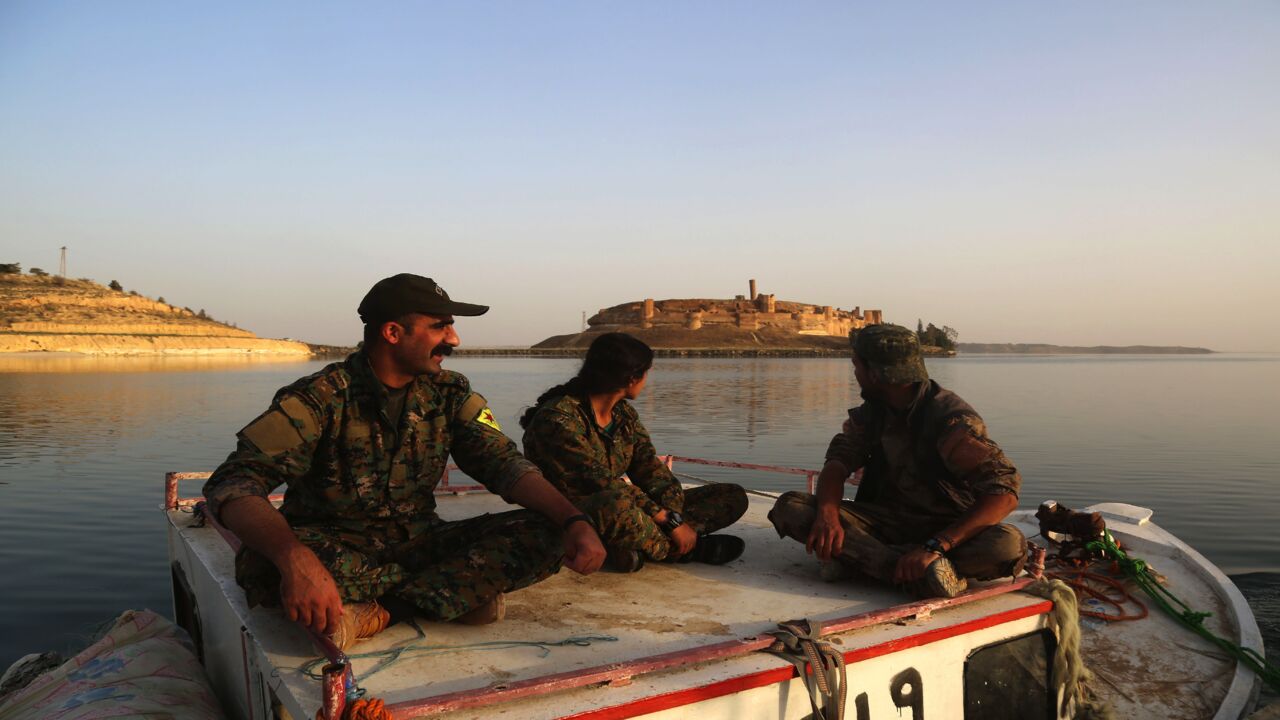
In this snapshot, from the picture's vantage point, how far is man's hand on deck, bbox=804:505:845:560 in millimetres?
4004

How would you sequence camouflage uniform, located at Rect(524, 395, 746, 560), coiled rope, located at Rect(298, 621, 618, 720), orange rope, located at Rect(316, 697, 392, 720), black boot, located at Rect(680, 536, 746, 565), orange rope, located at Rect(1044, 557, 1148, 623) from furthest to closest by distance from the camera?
orange rope, located at Rect(1044, 557, 1148, 623)
black boot, located at Rect(680, 536, 746, 565)
camouflage uniform, located at Rect(524, 395, 746, 560)
coiled rope, located at Rect(298, 621, 618, 720)
orange rope, located at Rect(316, 697, 392, 720)

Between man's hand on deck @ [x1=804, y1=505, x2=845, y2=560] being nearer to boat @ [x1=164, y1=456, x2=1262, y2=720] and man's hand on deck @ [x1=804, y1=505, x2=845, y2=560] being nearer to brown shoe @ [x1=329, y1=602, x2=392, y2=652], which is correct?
boat @ [x1=164, y1=456, x2=1262, y2=720]

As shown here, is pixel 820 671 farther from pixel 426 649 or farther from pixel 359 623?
pixel 359 623

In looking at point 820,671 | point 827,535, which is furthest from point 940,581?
point 820,671

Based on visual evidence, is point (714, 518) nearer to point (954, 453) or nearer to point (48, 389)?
point (954, 453)

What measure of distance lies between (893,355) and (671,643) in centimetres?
183

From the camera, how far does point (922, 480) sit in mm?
4219

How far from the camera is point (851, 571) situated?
417 cm

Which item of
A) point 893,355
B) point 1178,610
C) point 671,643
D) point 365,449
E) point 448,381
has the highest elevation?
point 893,355

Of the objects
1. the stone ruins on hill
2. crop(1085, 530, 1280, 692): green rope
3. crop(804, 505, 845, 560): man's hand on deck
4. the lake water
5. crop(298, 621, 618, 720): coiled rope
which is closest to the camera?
crop(298, 621, 618, 720): coiled rope

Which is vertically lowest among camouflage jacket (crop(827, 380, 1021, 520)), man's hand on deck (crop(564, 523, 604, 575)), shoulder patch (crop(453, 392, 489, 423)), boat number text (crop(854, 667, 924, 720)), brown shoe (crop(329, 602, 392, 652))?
boat number text (crop(854, 667, 924, 720))

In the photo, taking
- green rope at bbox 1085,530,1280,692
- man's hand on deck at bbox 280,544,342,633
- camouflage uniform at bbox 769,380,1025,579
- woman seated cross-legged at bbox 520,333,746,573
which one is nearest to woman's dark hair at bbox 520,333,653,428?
woman seated cross-legged at bbox 520,333,746,573

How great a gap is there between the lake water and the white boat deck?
192 centimetres

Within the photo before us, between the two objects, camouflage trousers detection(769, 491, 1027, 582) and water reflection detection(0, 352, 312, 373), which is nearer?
camouflage trousers detection(769, 491, 1027, 582)
